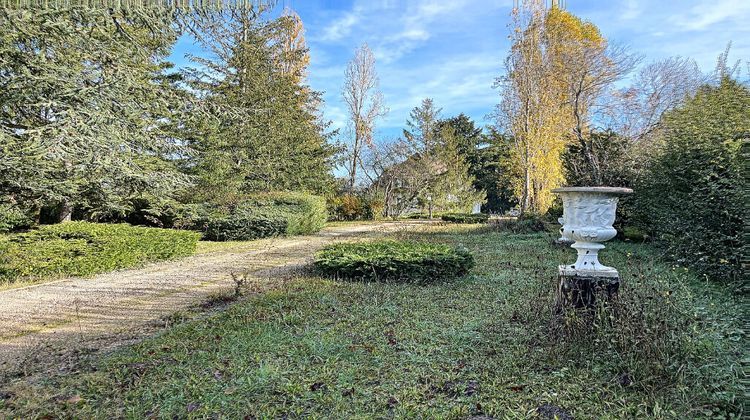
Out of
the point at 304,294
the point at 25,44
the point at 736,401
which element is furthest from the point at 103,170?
the point at 736,401

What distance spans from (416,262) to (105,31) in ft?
14.6

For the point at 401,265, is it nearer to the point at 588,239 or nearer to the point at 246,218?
the point at 588,239

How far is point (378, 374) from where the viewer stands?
2.64 metres

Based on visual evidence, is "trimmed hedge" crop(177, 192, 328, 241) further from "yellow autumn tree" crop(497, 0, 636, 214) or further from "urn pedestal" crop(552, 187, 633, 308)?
"urn pedestal" crop(552, 187, 633, 308)

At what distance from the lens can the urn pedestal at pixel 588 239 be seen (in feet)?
10.3

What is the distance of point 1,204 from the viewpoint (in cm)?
666

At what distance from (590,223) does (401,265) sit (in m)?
2.80

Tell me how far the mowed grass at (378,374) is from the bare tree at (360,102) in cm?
1998

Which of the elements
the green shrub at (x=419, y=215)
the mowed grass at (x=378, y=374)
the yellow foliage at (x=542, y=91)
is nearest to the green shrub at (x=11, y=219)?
the mowed grass at (x=378, y=374)

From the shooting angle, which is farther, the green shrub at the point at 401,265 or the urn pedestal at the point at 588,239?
Answer: the green shrub at the point at 401,265

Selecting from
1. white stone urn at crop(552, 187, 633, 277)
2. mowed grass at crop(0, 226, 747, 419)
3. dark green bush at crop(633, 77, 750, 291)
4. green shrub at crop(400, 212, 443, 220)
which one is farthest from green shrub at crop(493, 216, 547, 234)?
green shrub at crop(400, 212, 443, 220)

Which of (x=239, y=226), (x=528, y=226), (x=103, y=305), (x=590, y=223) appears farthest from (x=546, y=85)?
(x=103, y=305)

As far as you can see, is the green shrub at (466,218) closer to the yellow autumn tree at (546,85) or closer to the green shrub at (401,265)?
the yellow autumn tree at (546,85)

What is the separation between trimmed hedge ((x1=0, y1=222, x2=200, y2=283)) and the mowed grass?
12.7 feet
